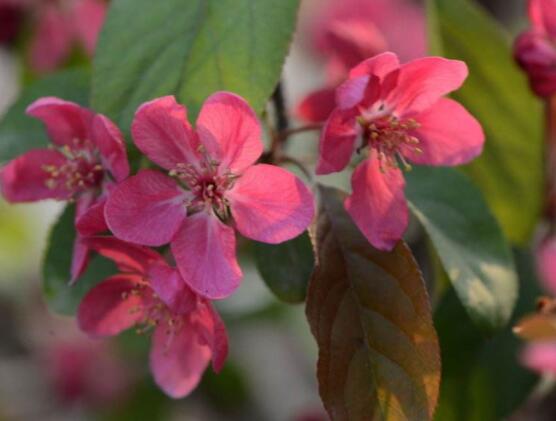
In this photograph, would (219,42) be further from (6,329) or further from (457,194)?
(6,329)

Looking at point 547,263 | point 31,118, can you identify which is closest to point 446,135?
point 31,118

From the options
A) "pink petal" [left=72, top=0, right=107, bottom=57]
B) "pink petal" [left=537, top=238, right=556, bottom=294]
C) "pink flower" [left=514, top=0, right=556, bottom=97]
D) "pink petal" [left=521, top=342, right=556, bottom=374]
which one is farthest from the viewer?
"pink petal" [left=72, top=0, right=107, bottom=57]

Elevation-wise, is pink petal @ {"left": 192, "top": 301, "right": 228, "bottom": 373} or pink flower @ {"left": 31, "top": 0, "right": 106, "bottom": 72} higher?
pink petal @ {"left": 192, "top": 301, "right": 228, "bottom": 373}

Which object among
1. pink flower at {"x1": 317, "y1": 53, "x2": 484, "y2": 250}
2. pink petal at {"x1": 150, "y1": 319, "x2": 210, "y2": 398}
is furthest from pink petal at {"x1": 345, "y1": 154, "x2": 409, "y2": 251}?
pink petal at {"x1": 150, "y1": 319, "x2": 210, "y2": 398}

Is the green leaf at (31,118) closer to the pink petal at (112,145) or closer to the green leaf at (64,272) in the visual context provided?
the green leaf at (64,272)

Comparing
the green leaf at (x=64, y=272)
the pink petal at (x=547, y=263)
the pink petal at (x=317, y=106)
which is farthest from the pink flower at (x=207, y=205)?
the pink petal at (x=547, y=263)

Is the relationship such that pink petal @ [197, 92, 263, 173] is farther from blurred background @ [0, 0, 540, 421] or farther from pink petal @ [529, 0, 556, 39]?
blurred background @ [0, 0, 540, 421]
